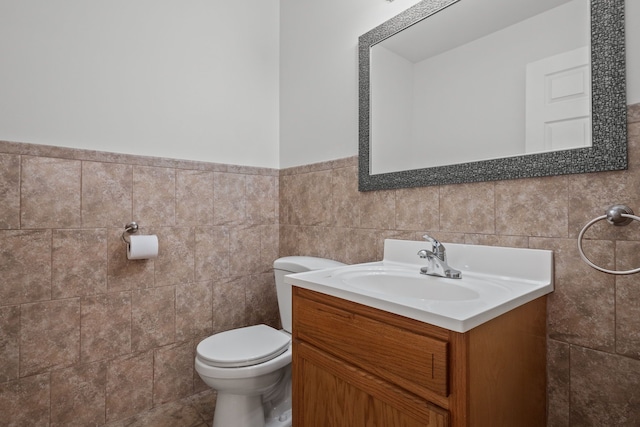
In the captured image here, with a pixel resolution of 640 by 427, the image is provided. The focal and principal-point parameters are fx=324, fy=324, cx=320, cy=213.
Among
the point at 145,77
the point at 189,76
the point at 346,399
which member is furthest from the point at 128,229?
the point at 346,399

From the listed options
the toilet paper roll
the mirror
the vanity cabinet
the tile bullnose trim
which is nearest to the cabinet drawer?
the vanity cabinet

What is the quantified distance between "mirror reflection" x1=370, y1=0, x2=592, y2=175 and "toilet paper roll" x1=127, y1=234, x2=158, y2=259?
111 cm

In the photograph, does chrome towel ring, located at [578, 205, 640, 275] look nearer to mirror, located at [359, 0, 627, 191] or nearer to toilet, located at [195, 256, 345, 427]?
mirror, located at [359, 0, 627, 191]

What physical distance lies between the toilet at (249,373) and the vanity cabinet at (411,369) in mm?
298

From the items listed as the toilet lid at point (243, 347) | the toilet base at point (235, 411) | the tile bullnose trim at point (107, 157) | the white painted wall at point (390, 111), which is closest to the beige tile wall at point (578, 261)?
the white painted wall at point (390, 111)

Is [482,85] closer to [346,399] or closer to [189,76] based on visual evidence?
[346,399]

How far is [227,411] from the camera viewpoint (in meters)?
1.41

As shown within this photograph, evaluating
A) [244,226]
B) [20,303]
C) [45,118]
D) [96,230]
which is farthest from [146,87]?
[20,303]

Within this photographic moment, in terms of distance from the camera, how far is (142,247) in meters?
1.52

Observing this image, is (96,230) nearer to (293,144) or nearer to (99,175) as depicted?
(99,175)

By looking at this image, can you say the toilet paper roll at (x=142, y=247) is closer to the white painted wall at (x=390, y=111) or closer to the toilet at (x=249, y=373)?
the toilet at (x=249, y=373)

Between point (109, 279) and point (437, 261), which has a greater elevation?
point (437, 261)

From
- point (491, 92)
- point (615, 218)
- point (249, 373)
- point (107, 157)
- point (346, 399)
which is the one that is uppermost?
point (491, 92)

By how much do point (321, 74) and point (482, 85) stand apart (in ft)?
3.08
